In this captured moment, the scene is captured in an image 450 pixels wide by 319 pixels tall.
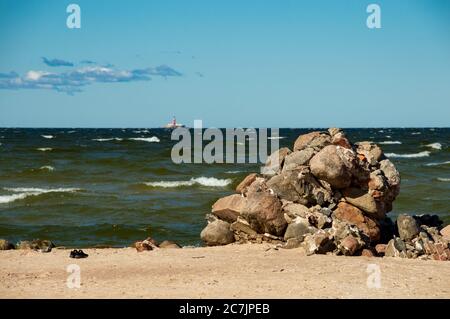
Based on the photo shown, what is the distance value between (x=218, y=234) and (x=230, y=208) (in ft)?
2.43

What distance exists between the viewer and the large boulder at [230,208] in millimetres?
16234

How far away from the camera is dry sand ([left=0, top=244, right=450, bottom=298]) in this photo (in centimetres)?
1112

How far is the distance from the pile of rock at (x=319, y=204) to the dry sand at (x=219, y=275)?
61 centimetres

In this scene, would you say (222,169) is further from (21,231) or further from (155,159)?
(21,231)

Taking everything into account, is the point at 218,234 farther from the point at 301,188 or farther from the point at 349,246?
the point at 349,246

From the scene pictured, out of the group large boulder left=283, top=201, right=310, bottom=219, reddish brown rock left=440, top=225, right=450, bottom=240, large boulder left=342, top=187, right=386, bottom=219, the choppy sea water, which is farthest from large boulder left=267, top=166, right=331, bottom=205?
the choppy sea water

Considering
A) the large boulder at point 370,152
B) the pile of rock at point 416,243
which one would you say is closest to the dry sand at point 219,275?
the pile of rock at point 416,243

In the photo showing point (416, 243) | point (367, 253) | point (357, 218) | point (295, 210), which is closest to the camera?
point (367, 253)

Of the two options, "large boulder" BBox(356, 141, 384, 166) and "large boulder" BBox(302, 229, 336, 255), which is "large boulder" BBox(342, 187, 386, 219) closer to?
"large boulder" BBox(356, 141, 384, 166)

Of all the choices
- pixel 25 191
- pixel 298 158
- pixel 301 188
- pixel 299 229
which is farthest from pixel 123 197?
pixel 299 229

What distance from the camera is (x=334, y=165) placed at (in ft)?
51.1

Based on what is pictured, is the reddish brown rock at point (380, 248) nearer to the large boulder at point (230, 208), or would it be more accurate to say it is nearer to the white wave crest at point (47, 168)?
the large boulder at point (230, 208)

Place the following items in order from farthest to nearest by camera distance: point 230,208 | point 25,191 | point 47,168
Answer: point 47,168
point 25,191
point 230,208

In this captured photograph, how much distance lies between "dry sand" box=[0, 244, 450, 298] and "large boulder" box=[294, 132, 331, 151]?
10.3ft
